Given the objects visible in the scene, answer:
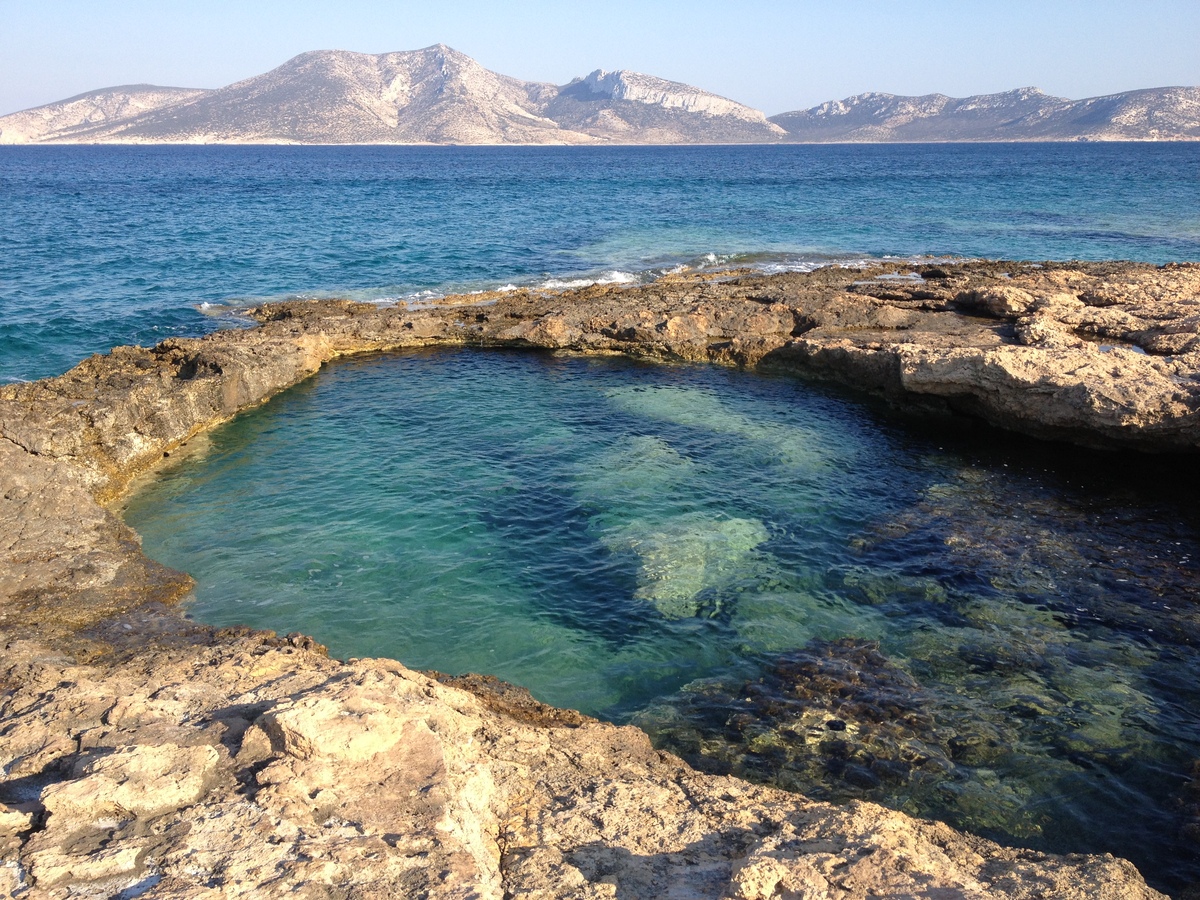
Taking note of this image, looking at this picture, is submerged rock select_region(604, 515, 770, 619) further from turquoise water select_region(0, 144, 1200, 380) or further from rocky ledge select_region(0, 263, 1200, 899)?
turquoise water select_region(0, 144, 1200, 380)

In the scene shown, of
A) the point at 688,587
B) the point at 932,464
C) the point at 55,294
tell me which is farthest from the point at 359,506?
the point at 55,294

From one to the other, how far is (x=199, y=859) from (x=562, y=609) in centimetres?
756

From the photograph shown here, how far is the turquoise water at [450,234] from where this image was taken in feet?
106

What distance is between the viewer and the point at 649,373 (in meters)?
24.5

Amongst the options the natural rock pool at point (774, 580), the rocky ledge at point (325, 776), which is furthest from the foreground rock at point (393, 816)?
the natural rock pool at point (774, 580)

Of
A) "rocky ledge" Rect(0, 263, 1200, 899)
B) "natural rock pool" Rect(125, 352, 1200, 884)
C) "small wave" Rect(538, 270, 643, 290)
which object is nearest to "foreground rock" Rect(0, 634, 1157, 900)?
"rocky ledge" Rect(0, 263, 1200, 899)

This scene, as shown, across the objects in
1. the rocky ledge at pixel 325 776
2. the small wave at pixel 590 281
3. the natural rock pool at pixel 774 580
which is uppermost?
the small wave at pixel 590 281

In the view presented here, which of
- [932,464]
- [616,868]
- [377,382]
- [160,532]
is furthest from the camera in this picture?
[377,382]

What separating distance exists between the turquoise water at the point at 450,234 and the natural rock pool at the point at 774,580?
45.4ft

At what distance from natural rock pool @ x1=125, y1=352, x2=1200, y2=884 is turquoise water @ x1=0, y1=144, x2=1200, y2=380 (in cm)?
1384

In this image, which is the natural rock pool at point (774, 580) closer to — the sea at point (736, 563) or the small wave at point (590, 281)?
the sea at point (736, 563)

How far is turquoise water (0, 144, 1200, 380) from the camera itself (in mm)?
32406

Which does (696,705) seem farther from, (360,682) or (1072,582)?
(1072,582)

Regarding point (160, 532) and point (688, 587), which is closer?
point (688, 587)
